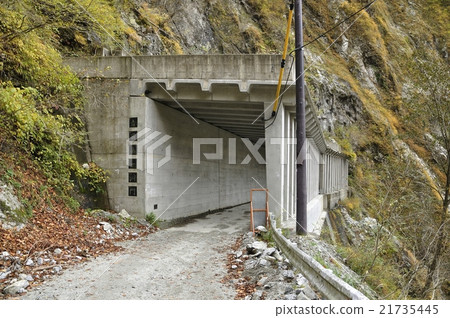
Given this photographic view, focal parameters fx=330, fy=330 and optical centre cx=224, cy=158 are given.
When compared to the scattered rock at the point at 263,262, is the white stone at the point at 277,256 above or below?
above

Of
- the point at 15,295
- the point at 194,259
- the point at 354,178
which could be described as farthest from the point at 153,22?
the point at 354,178

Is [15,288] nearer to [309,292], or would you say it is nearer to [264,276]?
[264,276]

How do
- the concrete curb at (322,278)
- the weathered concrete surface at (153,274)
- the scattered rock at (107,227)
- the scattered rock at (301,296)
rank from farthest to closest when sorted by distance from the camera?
the scattered rock at (107,227), the weathered concrete surface at (153,274), the scattered rock at (301,296), the concrete curb at (322,278)

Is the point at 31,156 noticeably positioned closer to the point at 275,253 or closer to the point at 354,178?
the point at 275,253

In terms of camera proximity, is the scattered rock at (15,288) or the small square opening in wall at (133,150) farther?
the small square opening in wall at (133,150)

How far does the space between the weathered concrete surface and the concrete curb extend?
4.13 ft

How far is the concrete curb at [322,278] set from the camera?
3721mm

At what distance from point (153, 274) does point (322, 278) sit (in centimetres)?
321

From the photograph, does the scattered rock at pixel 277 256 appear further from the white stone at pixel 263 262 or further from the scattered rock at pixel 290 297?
the scattered rock at pixel 290 297

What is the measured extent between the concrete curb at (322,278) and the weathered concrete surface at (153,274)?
4.13ft

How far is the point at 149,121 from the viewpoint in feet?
38.3

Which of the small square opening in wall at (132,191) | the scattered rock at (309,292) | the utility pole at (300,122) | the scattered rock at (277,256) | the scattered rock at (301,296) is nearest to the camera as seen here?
the scattered rock at (301,296)

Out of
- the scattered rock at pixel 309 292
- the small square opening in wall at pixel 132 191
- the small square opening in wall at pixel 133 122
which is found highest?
the small square opening in wall at pixel 133 122

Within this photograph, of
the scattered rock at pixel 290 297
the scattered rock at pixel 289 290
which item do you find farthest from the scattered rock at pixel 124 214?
the scattered rock at pixel 290 297
